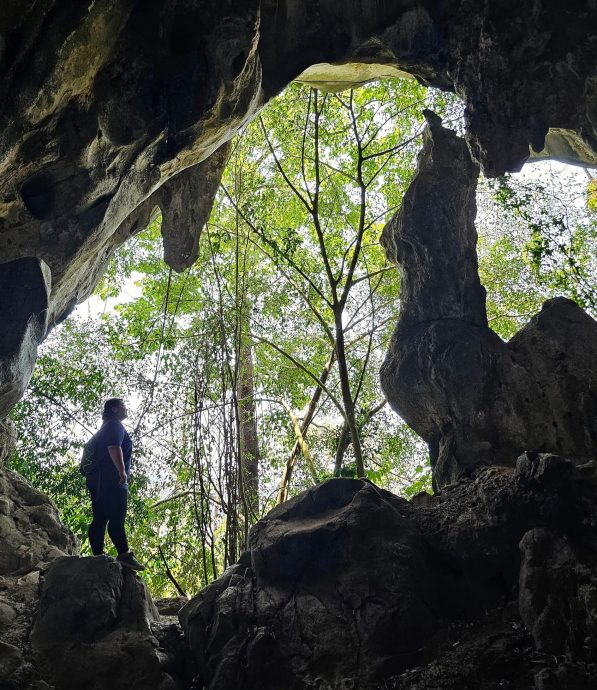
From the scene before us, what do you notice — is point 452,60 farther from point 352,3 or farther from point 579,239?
point 579,239

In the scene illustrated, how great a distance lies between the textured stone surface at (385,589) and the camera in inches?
182

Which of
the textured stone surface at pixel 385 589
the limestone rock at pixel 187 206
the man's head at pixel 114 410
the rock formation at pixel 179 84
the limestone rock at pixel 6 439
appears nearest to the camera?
the textured stone surface at pixel 385 589

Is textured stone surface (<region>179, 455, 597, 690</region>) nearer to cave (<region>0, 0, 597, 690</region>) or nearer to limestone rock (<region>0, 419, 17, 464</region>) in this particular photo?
cave (<region>0, 0, 597, 690</region>)

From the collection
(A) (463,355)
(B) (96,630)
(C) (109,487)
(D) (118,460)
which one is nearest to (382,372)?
(A) (463,355)

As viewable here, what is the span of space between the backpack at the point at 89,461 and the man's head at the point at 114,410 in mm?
275

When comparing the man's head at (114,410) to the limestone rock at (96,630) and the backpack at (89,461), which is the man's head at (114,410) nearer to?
the backpack at (89,461)

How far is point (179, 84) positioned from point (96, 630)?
16.5 ft

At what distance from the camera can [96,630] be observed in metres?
5.12

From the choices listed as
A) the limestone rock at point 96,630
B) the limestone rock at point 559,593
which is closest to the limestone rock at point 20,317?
the limestone rock at point 96,630

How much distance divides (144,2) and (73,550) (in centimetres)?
581

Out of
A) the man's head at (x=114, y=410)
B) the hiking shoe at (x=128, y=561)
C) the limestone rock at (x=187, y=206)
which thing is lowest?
the hiking shoe at (x=128, y=561)

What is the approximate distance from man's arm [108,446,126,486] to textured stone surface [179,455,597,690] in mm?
1304

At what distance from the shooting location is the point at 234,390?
8070 mm

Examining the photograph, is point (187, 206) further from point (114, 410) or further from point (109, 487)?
point (109, 487)
